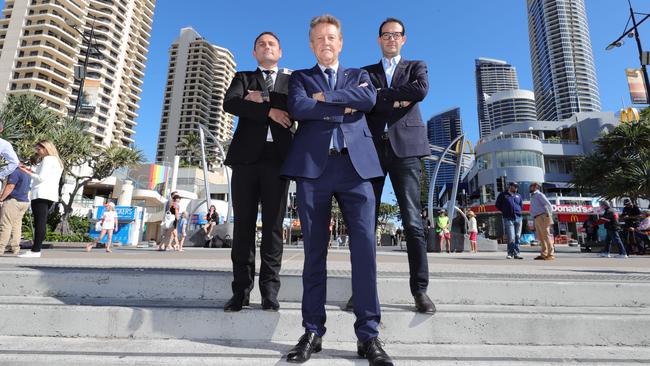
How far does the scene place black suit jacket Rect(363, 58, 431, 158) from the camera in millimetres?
2658

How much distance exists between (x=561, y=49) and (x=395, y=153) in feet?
450

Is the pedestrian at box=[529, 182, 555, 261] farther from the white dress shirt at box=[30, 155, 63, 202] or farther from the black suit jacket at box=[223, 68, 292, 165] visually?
the white dress shirt at box=[30, 155, 63, 202]

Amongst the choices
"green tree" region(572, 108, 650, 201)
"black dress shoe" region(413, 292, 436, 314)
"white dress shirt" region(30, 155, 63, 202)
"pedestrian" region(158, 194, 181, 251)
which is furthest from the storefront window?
"black dress shoe" region(413, 292, 436, 314)

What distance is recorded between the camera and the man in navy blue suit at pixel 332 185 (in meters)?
2.04

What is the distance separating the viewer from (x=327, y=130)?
221 cm

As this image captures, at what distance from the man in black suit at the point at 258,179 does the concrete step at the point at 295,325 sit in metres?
0.24

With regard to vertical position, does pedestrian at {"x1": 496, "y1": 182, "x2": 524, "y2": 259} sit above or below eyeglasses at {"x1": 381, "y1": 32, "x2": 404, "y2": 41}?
below

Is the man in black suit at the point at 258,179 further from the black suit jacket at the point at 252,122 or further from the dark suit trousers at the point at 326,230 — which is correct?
the dark suit trousers at the point at 326,230

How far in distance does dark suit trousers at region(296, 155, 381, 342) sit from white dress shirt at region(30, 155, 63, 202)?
16.9 feet

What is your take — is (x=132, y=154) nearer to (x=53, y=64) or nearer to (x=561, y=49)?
(x=53, y=64)

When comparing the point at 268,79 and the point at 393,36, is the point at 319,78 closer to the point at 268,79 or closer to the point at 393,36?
the point at 268,79

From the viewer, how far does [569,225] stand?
4641 cm

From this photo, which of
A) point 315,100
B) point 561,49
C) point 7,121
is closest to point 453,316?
point 315,100

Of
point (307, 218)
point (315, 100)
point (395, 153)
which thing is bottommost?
point (307, 218)
